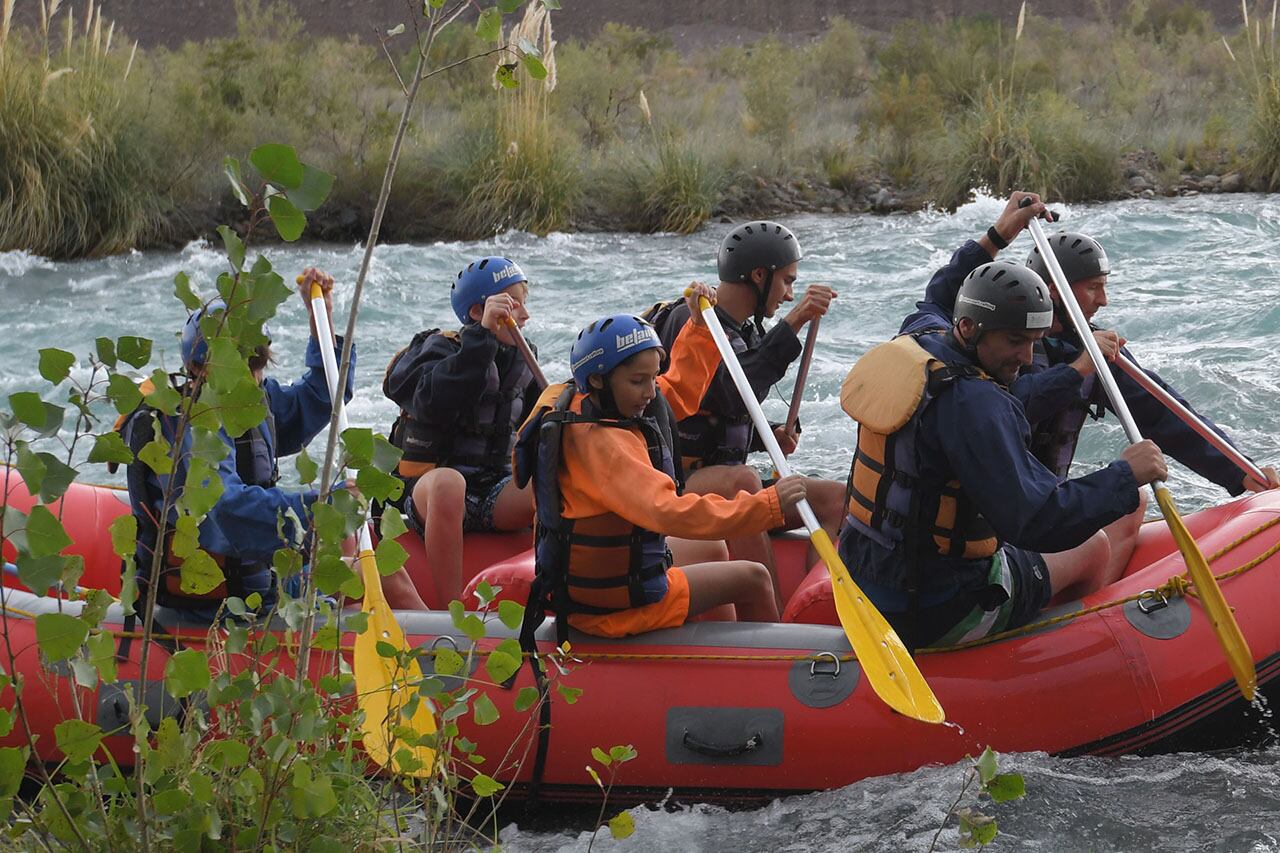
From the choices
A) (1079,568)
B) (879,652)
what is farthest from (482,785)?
(1079,568)

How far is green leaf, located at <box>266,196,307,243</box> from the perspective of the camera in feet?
6.64

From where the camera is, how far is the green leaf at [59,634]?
6.39 feet

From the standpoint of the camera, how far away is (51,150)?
10.8 m

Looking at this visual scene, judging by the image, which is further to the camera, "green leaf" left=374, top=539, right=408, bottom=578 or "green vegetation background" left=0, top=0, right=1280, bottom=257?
"green vegetation background" left=0, top=0, right=1280, bottom=257

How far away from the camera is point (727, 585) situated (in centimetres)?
390

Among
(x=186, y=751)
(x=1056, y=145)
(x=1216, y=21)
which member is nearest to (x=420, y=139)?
(x=1056, y=145)

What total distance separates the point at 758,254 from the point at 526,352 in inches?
31.2

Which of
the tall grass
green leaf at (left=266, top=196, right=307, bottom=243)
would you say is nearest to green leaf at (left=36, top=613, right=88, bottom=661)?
green leaf at (left=266, top=196, right=307, bottom=243)

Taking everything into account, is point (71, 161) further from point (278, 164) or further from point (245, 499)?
point (278, 164)

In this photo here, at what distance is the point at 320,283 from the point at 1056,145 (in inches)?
367

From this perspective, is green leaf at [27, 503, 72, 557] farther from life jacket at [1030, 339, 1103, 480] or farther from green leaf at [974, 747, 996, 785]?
life jacket at [1030, 339, 1103, 480]

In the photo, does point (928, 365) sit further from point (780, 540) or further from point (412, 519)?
point (412, 519)

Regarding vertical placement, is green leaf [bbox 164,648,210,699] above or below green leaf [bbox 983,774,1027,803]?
above

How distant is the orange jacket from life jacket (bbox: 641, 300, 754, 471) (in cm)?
104
